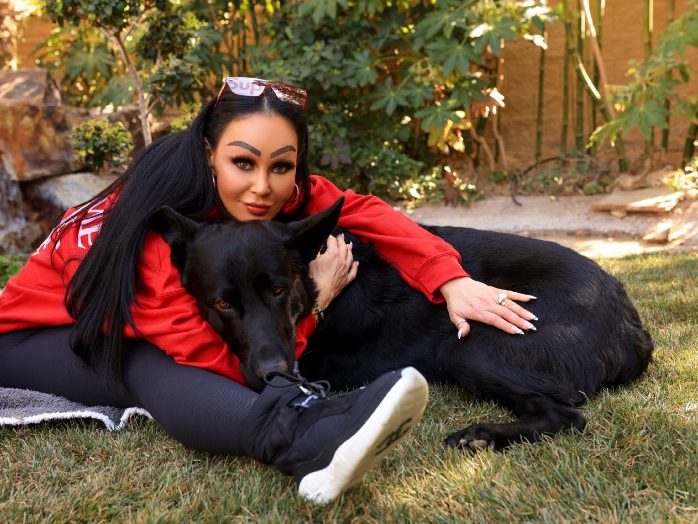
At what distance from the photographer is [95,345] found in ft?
6.71

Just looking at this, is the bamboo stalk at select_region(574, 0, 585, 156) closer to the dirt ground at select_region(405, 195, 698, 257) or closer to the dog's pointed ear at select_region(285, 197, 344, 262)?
the dirt ground at select_region(405, 195, 698, 257)

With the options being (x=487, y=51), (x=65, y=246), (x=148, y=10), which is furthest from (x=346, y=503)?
(x=487, y=51)

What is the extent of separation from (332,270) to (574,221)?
13.9 ft

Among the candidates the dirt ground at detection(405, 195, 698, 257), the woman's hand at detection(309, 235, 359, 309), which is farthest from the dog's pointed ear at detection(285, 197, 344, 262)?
the dirt ground at detection(405, 195, 698, 257)

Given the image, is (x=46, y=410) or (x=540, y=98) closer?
(x=46, y=410)

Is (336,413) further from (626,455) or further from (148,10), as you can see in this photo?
(148,10)

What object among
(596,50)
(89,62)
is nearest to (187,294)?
(596,50)

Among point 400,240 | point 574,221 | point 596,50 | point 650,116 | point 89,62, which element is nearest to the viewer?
point 400,240

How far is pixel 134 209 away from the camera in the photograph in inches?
81.6

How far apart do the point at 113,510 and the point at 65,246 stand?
0.96 m

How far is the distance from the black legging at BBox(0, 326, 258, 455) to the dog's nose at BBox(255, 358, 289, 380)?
0.05 metres

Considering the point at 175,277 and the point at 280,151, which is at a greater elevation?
the point at 280,151

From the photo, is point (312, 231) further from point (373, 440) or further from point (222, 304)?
point (373, 440)

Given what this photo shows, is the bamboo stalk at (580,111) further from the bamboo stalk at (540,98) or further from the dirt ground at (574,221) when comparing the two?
the dirt ground at (574,221)
